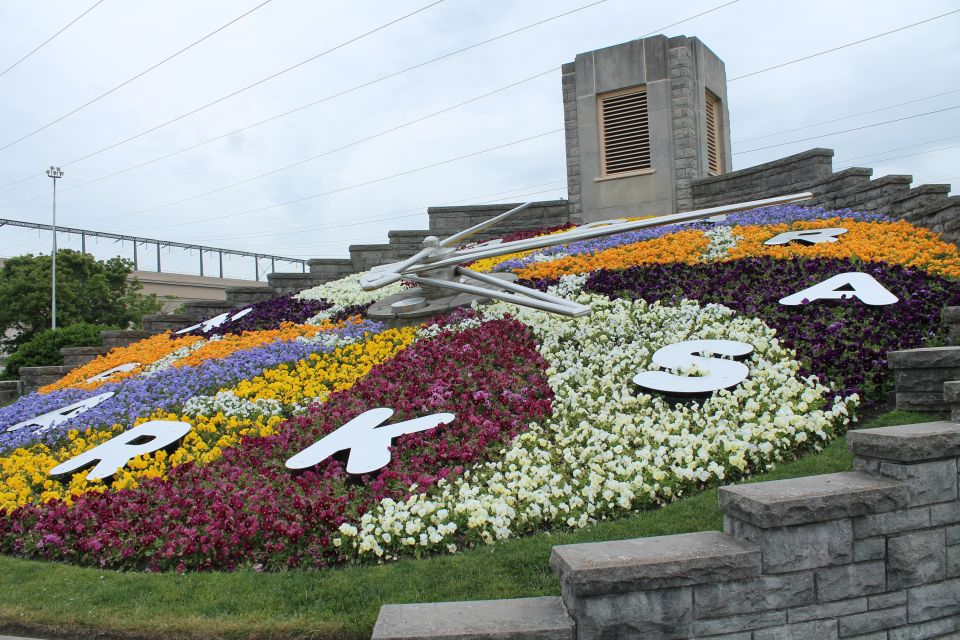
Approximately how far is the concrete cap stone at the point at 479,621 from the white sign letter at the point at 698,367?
2960 mm

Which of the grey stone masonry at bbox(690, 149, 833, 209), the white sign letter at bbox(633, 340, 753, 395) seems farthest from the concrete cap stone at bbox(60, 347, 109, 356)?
the grey stone masonry at bbox(690, 149, 833, 209)

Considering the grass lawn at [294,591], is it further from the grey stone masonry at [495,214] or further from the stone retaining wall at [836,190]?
the grey stone masonry at [495,214]

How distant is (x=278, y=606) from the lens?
362 cm

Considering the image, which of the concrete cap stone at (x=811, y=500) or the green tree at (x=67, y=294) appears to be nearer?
the concrete cap stone at (x=811, y=500)

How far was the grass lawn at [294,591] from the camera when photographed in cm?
347

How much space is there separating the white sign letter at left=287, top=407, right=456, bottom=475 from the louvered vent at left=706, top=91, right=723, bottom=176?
498 inches

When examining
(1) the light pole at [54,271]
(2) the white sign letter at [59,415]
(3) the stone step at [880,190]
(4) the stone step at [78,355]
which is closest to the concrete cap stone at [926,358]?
(3) the stone step at [880,190]

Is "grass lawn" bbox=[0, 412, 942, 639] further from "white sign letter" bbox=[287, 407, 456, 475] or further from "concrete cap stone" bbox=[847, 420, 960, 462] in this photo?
"white sign letter" bbox=[287, 407, 456, 475]

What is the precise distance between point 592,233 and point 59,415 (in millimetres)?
6356

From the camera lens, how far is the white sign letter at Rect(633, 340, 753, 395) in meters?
5.70

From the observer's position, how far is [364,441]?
5602mm

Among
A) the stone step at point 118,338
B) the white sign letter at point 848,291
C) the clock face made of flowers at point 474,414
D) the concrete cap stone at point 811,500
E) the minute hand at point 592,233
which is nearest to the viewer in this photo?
the concrete cap stone at point 811,500

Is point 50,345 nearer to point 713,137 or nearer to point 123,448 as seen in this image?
point 123,448

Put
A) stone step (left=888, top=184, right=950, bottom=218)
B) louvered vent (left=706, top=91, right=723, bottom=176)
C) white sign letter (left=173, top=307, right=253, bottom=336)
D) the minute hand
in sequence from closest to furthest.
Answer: the minute hand → stone step (left=888, top=184, right=950, bottom=218) → white sign letter (left=173, top=307, right=253, bottom=336) → louvered vent (left=706, top=91, right=723, bottom=176)
